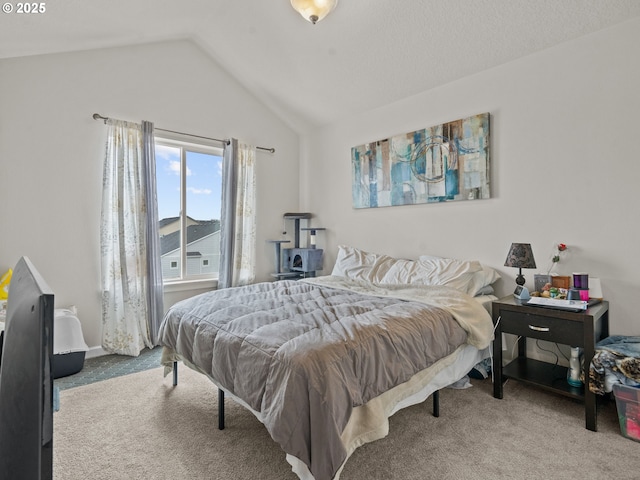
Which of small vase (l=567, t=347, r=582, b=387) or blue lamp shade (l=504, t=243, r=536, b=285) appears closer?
small vase (l=567, t=347, r=582, b=387)

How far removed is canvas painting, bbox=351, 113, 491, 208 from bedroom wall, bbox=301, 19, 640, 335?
0.09 meters

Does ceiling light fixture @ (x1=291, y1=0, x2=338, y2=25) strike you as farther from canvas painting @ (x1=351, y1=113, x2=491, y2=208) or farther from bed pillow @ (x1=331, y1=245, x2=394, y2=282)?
bed pillow @ (x1=331, y1=245, x2=394, y2=282)

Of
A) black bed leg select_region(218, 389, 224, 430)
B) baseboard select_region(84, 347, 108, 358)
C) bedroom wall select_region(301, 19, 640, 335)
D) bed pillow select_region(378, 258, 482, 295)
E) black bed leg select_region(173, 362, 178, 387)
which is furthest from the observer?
baseboard select_region(84, 347, 108, 358)

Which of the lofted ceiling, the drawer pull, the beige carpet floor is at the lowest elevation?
the beige carpet floor

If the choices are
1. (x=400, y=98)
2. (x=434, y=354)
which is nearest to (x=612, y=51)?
(x=400, y=98)

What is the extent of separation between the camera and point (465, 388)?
2445 millimetres

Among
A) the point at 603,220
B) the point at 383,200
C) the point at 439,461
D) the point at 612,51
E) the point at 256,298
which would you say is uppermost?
the point at 612,51

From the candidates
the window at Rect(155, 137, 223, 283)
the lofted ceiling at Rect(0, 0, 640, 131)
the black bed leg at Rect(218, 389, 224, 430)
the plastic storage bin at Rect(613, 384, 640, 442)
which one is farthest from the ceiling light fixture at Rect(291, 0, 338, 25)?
the plastic storage bin at Rect(613, 384, 640, 442)

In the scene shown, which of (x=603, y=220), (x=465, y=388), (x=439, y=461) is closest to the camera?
(x=439, y=461)

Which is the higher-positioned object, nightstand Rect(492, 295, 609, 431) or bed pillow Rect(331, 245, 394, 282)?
bed pillow Rect(331, 245, 394, 282)

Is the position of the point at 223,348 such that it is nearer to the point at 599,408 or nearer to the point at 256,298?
the point at 256,298

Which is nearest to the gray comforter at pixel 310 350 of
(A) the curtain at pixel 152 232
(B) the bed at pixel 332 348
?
(B) the bed at pixel 332 348

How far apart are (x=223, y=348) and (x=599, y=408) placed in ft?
7.83

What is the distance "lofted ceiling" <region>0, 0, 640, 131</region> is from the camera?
2.29m
